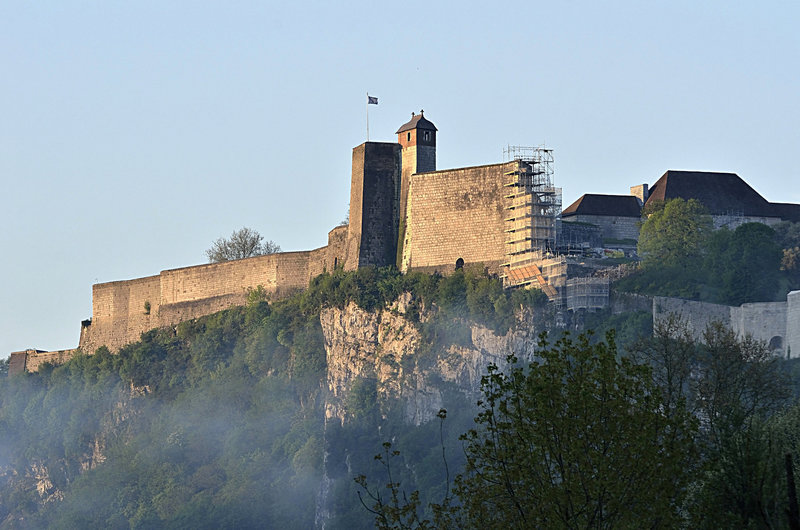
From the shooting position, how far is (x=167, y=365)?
249 ft

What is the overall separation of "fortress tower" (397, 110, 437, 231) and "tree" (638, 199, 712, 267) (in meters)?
8.64

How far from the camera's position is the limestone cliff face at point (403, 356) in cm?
6122

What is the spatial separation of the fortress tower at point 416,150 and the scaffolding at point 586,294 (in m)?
8.19

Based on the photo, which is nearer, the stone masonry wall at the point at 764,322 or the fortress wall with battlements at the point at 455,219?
the stone masonry wall at the point at 764,322

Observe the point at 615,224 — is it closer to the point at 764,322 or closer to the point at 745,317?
the point at 745,317

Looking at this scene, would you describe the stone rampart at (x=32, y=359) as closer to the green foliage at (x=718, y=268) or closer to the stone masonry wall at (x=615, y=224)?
the stone masonry wall at (x=615, y=224)

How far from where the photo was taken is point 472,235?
62.4 meters

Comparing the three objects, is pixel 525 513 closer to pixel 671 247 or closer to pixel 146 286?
pixel 671 247

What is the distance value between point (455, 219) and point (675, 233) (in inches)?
359

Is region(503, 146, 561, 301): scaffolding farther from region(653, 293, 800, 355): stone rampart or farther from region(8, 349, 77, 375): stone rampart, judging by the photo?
region(8, 349, 77, 375): stone rampart

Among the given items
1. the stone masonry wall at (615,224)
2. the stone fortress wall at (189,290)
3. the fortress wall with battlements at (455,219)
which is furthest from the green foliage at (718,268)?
the stone fortress wall at (189,290)

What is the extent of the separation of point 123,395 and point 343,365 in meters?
16.6

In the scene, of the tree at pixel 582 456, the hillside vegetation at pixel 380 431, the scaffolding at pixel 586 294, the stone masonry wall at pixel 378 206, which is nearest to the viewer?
the tree at pixel 582 456

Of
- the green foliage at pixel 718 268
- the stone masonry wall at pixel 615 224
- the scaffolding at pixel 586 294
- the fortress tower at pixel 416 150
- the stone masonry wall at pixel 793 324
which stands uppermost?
the fortress tower at pixel 416 150
